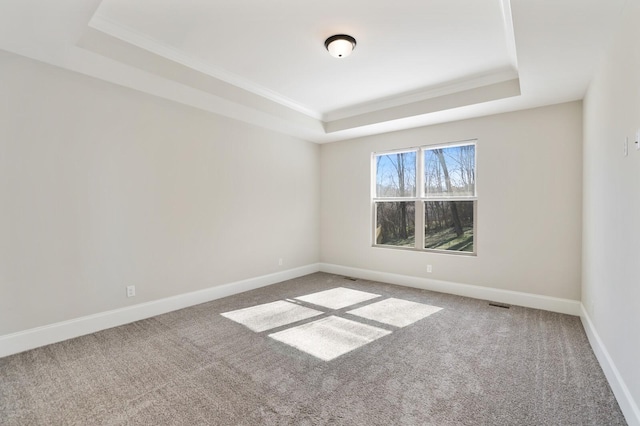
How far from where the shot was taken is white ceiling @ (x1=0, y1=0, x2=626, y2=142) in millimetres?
2225

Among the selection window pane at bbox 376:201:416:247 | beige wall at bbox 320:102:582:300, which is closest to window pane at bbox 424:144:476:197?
beige wall at bbox 320:102:582:300

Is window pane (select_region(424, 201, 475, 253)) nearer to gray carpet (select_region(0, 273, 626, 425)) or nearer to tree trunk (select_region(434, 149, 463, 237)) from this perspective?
tree trunk (select_region(434, 149, 463, 237))

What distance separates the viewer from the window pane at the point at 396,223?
5.00m

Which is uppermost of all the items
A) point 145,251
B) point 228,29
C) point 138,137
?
point 228,29

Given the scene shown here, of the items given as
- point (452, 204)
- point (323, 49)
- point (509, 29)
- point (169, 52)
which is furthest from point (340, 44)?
point (452, 204)

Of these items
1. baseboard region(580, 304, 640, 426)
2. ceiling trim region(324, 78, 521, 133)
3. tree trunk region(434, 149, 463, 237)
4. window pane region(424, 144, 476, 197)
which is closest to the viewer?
baseboard region(580, 304, 640, 426)

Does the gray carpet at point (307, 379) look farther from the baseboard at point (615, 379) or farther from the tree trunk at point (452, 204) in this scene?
the tree trunk at point (452, 204)

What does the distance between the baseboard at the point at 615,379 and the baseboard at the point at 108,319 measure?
3.98 meters

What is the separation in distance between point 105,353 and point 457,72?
15.0ft

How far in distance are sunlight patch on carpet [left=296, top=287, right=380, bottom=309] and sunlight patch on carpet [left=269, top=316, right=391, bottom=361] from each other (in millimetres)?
533

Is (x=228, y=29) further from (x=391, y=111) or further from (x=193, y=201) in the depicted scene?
(x=391, y=111)

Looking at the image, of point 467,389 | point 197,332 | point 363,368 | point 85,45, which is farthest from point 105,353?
point 467,389

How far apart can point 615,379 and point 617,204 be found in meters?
1.18

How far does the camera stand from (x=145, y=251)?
3.49m
